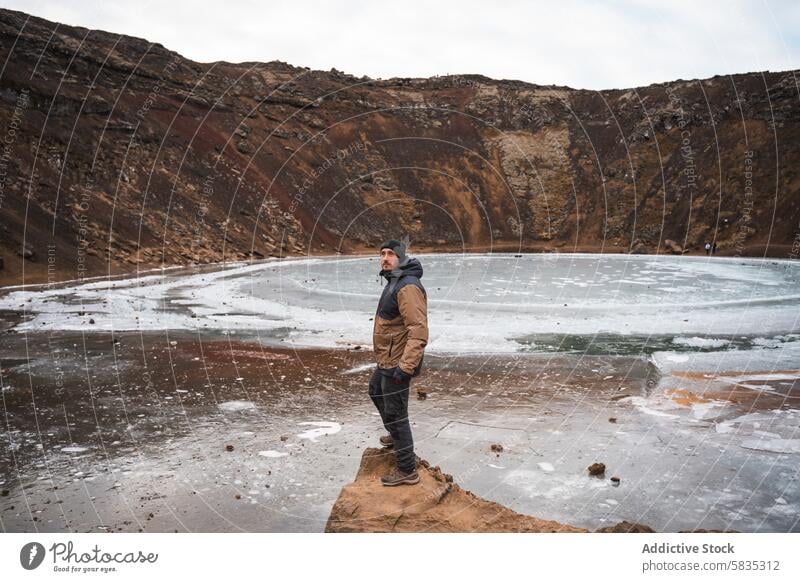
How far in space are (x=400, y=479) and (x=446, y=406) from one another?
387 centimetres

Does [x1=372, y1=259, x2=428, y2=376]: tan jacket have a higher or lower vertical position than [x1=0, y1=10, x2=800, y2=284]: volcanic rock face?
lower

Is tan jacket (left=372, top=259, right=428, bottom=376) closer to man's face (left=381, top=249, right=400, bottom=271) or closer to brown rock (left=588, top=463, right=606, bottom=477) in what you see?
man's face (left=381, top=249, right=400, bottom=271)

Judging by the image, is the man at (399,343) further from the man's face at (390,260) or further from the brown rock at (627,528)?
the brown rock at (627,528)

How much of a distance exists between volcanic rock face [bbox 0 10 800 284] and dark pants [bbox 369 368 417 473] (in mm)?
26004

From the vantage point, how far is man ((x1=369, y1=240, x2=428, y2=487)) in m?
5.05

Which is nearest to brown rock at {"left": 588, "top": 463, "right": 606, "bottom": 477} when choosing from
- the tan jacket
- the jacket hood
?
the tan jacket

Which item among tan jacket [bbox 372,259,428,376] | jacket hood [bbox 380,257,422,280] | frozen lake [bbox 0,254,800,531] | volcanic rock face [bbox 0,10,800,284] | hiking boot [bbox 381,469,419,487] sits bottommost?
frozen lake [bbox 0,254,800,531]

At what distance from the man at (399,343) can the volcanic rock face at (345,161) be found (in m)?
26.1

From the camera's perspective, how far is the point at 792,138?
→ 53.2 m

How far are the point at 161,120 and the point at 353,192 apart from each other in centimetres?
1858

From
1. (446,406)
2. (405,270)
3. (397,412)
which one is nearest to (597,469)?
(397,412)
